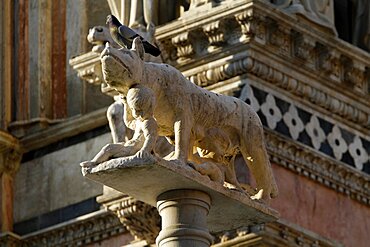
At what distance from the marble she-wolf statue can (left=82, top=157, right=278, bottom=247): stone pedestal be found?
148 millimetres

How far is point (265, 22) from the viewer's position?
17719 mm

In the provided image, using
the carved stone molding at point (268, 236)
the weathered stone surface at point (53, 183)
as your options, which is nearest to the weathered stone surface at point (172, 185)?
the carved stone molding at point (268, 236)

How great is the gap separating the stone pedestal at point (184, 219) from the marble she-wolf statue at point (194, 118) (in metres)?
0.19

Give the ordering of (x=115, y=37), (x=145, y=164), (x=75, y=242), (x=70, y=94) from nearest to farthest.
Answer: (x=145, y=164) → (x=115, y=37) → (x=75, y=242) → (x=70, y=94)

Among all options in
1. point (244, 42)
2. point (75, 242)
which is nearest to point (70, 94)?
point (75, 242)

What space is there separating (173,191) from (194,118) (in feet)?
2.19

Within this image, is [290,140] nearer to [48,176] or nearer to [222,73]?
[222,73]

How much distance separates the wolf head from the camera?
11.6 m

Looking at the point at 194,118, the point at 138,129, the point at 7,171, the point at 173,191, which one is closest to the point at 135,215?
the point at 7,171

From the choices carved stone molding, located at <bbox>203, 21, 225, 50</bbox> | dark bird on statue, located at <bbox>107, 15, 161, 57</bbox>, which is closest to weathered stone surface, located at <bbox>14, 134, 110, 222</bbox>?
carved stone molding, located at <bbox>203, 21, 225, 50</bbox>

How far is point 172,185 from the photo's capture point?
456 inches

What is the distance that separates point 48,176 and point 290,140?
2964 mm

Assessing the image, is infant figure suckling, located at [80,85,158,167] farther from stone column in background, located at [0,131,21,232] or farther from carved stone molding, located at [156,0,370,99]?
stone column in background, located at [0,131,21,232]

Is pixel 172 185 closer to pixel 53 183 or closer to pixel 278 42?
pixel 278 42
